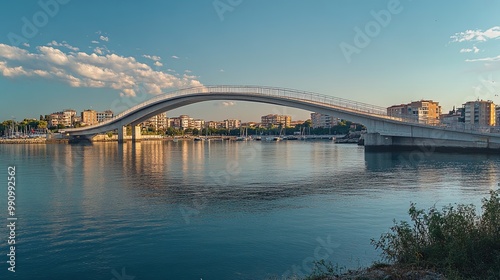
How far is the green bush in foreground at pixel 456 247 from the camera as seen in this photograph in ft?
21.5

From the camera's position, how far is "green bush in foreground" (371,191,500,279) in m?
6.55

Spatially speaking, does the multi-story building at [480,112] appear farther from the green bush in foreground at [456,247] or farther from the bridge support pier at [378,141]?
the green bush in foreground at [456,247]

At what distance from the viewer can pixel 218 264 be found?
8641mm

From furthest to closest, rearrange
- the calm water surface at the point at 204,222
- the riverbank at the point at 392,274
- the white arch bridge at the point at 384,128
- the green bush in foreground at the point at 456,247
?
the white arch bridge at the point at 384,128
the calm water surface at the point at 204,222
the green bush in foreground at the point at 456,247
the riverbank at the point at 392,274

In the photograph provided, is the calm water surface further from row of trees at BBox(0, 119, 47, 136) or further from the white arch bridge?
row of trees at BBox(0, 119, 47, 136)

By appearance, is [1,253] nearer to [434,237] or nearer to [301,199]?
[434,237]

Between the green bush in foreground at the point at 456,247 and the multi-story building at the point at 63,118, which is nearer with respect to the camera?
the green bush in foreground at the point at 456,247

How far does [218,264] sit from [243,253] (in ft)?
2.93

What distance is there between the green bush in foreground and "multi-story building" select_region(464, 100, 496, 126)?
12409 cm

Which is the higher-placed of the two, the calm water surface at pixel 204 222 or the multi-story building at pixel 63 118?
the multi-story building at pixel 63 118

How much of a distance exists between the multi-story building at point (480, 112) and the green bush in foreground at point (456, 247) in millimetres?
124094

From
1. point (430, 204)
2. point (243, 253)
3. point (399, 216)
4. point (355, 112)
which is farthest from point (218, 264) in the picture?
point (355, 112)

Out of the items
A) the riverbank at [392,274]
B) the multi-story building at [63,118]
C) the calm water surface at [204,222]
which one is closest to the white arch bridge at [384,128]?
Result: the calm water surface at [204,222]

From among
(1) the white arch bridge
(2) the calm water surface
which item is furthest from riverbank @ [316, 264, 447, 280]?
(1) the white arch bridge
